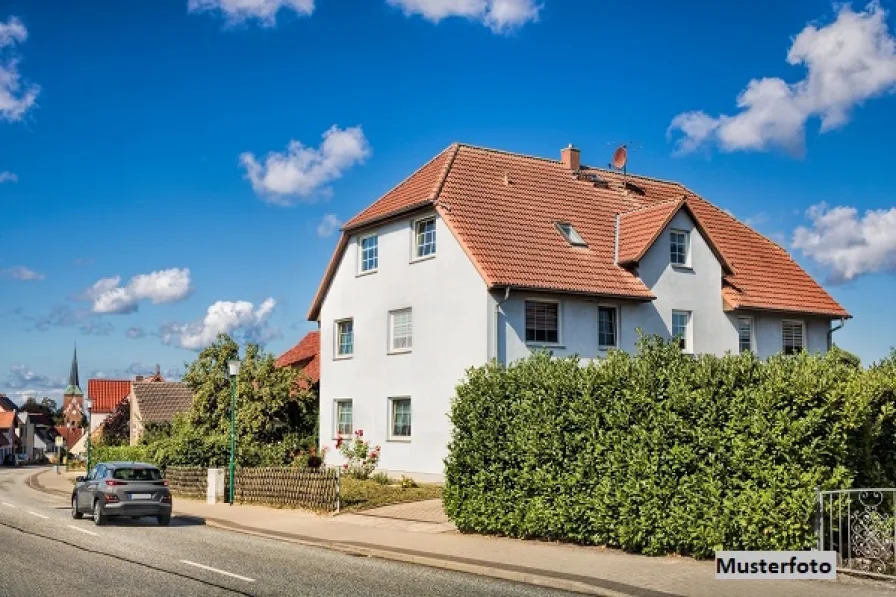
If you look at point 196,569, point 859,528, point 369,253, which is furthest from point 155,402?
point 859,528

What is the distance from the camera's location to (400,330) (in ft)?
106

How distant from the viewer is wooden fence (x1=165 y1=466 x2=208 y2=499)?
101ft

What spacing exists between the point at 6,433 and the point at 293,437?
383ft

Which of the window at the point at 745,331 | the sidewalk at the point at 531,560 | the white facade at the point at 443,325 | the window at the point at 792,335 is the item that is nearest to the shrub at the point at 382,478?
the white facade at the point at 443,325

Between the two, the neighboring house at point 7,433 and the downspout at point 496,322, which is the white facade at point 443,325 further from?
the neighboring house at point 7,433

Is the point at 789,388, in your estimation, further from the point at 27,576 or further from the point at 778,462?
the point at 27,576

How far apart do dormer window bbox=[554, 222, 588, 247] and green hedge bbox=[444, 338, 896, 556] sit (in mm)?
13639

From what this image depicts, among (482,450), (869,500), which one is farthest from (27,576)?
(869,500)

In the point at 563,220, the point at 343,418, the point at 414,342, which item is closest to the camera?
the point at 414,342

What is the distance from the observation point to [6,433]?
138 m

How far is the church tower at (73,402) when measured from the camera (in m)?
143

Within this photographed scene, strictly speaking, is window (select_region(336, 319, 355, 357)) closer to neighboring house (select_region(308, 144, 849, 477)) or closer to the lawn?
neighboring house (select_region(308, 144, 849, 477))

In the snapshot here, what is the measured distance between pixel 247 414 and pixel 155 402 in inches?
1235

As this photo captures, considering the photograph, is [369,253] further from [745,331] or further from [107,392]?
[107,392]
